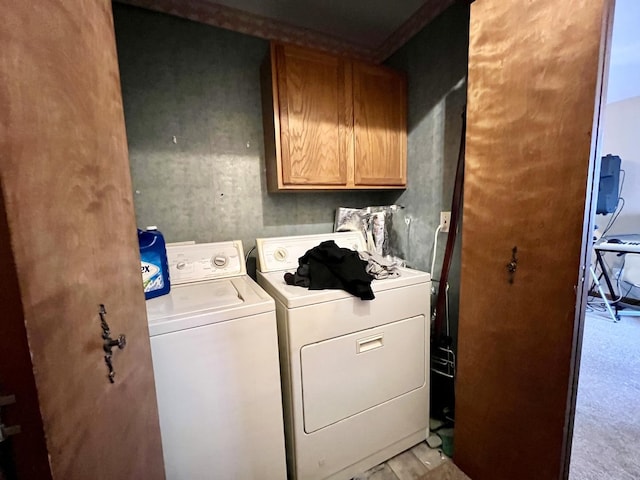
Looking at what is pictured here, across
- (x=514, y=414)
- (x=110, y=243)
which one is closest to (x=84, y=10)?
(x=110, y=243)

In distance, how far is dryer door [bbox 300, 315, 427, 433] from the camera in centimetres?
115

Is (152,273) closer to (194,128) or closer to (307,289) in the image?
(307,289)

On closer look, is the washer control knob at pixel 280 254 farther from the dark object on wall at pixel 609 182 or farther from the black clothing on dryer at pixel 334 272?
the dark object on wall at pixel 609 182

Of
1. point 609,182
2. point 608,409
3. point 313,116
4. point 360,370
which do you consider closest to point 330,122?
point 313,116

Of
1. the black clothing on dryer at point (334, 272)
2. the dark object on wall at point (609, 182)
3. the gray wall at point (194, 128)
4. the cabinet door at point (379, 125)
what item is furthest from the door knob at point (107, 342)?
the dark object on wall at point (609, 182)

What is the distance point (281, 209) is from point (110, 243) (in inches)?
49.6

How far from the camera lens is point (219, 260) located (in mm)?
1495

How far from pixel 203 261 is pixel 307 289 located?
0.66m

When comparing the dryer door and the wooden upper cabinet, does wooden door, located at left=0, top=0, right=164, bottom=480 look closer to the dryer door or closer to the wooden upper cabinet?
the dryer door

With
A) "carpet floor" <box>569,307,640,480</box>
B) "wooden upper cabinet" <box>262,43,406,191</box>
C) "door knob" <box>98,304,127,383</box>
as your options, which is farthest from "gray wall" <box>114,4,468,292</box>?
"door knob" <box>98,304,127,383</box>

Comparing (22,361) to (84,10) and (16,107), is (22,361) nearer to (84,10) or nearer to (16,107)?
(16,107)

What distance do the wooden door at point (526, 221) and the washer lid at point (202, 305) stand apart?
96cm

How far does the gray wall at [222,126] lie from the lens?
144 centimetres

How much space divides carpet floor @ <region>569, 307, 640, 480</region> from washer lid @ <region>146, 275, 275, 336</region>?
1.69 m
